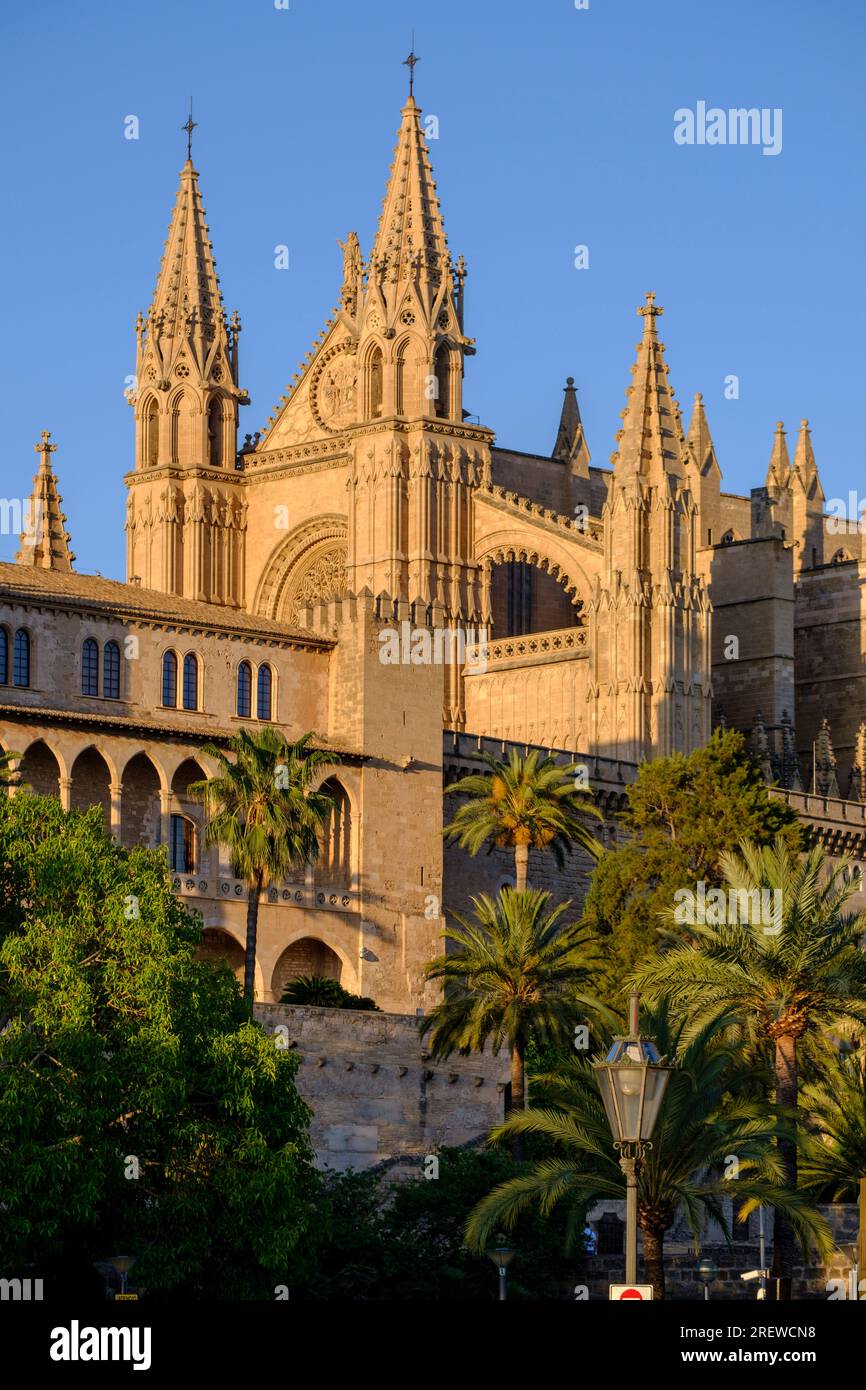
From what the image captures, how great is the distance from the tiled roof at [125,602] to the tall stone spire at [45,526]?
53.5ft

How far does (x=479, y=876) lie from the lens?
65938mm

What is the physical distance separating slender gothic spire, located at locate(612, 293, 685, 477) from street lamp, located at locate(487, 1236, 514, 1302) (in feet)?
115

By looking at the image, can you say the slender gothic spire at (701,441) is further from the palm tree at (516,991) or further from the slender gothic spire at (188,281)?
the palm tree at (516,991)

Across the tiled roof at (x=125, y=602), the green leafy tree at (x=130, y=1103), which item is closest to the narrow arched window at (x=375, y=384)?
the tiled roof at (x=125, y=602)

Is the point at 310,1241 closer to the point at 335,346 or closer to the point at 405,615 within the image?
the point at 405,615

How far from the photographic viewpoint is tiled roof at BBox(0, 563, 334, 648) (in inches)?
2334

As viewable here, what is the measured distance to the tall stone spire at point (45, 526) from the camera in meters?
80.4

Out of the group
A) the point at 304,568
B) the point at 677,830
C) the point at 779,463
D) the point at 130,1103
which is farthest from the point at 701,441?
the point at 130,1103

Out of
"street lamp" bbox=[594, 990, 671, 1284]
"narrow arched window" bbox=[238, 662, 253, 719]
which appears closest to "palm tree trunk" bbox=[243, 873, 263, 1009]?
"narrow arched window" bbox=[238, 662, 253, 719]

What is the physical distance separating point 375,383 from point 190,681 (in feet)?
63.5

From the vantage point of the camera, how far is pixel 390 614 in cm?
6356

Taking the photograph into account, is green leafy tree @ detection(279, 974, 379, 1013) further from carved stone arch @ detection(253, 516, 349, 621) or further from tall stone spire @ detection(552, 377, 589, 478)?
tall stone spire @ detection(552, 377, 589, 478)

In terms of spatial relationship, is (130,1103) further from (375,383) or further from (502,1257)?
(375,383)
